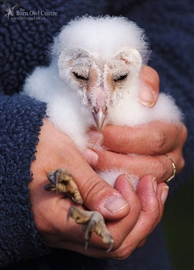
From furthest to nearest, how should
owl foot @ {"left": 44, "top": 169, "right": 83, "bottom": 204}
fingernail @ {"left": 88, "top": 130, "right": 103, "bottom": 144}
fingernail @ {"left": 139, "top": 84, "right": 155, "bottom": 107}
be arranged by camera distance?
fingernail @ {"left": 139, "top": 84, "right": 155, "bottom": 107}, fingernail @ {"left": 88, "top": 130, "right": 103, "bottom": 144}, owl foot @ {"left": 44, "top": 169, "right": 83, "bottom": 204}

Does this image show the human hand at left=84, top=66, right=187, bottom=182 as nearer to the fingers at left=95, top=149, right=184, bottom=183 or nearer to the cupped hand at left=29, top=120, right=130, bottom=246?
the fingers at left=95, top=149, right=184, bottom=183

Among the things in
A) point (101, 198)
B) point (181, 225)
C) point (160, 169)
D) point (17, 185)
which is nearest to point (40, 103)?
point (17, 185)

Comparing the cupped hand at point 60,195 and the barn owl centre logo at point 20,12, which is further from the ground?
the barn owl centre logo at point 20,12

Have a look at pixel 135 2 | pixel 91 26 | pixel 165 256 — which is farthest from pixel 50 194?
pixel 135 2

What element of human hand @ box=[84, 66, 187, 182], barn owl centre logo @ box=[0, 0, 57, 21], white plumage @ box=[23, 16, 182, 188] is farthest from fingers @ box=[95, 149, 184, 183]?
barn owl centre logo @ box=[0, 0, 57, 21]

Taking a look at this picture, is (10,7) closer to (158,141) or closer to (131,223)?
(158,141)

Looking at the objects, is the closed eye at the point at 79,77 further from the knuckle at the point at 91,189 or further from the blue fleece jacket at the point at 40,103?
A: the knuckle at the point at 91,189

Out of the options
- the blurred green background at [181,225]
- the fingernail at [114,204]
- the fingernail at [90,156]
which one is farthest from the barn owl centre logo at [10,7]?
the blurred green background at [181,225]

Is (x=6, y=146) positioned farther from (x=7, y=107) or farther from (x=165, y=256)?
(x=165, y=256)

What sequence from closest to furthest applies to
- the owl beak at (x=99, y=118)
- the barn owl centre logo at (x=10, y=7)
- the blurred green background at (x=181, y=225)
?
the owl beak at (x=99, y=118) < the barn owl centre logo at (x=10, y=7) < the blurred green background at (x=181, y=225)
